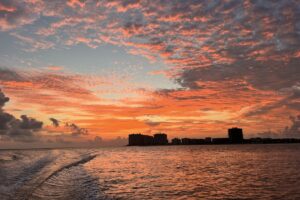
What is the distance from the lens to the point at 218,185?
3753 cm

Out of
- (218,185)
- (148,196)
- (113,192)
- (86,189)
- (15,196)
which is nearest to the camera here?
(15,196)

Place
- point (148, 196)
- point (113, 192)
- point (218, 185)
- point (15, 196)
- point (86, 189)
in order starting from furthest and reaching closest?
point (218, 185) → point (86, 189) → point (113, 192) → point (148, 196) → point (15, 196)

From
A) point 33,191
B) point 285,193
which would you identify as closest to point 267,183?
point 285,193

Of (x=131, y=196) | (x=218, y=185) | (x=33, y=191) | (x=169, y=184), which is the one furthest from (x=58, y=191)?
(x=218, y=185)

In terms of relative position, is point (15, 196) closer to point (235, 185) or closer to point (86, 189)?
point (86, 189)

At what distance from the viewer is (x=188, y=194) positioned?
1230 inches

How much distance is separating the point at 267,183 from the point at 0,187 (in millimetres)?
31889

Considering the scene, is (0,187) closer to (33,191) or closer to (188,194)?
(33,191)

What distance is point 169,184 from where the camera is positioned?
128 ft

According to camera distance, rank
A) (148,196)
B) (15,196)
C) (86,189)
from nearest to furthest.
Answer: (15,196), (148,196), (86,189)

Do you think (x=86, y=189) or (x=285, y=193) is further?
(x=86, y=189)

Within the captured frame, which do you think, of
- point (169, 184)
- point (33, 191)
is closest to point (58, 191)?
point (33, 191)

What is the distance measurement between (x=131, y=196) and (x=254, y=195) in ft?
40.0

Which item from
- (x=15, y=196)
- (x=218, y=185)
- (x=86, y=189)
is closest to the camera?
(x=15, y=196)
